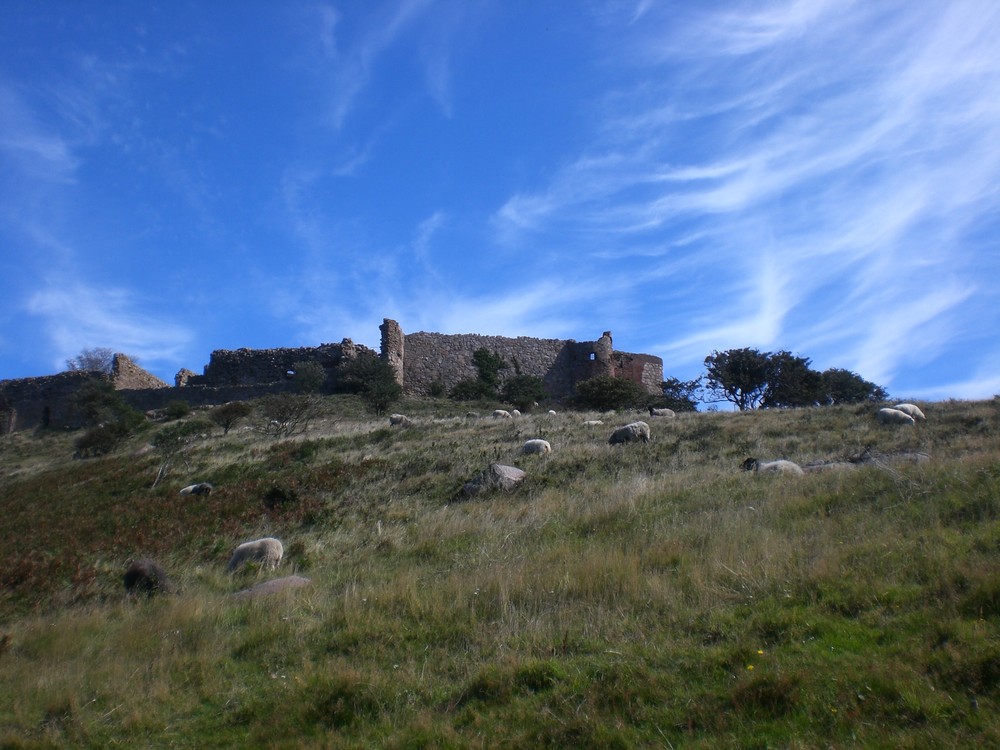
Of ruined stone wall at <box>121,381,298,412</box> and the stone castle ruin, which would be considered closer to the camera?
ruined stone wall at <box>121,381,298,412</box>

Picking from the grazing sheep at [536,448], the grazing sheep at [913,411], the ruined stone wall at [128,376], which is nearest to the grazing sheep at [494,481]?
the grazing sheep at [536,448]

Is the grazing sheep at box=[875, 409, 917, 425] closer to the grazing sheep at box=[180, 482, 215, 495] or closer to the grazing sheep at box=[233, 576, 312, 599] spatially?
the grazing sheep at box=[233, 576, 312, 599]

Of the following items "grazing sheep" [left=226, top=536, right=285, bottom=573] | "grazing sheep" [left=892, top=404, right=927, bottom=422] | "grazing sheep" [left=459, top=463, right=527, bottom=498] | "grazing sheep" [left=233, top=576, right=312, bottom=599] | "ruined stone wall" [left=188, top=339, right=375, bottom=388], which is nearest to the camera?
"grazing sheep" [left=233, top=576, right=312, bottom=599]

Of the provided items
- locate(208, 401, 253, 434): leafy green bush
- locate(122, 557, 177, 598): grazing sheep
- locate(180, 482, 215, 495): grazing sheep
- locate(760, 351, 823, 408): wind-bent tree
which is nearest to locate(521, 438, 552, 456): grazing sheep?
locate(180, 482, 215, 495): grazing sheep

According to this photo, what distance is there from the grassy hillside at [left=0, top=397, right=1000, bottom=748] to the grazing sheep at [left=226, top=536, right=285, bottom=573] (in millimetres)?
223

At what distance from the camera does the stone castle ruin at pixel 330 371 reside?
35594 millimetres

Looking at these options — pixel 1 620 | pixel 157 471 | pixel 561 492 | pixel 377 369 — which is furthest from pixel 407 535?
pixel 377 369

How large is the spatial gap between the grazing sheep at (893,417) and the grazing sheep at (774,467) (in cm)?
526

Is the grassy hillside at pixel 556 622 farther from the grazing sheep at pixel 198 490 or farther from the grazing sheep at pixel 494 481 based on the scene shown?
the grazing sheep at pixel 198 490

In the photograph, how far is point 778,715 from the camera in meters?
4.71

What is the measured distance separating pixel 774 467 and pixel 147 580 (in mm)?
8329

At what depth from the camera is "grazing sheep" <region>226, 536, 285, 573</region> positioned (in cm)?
1005

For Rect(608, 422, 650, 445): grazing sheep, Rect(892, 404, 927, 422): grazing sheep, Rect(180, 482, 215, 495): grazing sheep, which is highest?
Rect(892, 404, 927, 422): grazing sheep

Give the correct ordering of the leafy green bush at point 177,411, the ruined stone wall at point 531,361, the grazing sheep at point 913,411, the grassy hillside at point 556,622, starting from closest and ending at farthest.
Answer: the grassy hillside at point 556,622
the grazing sheep at point 913,411
the leafy green bush at point 177,411
the ruined stone wall at point 531,361
